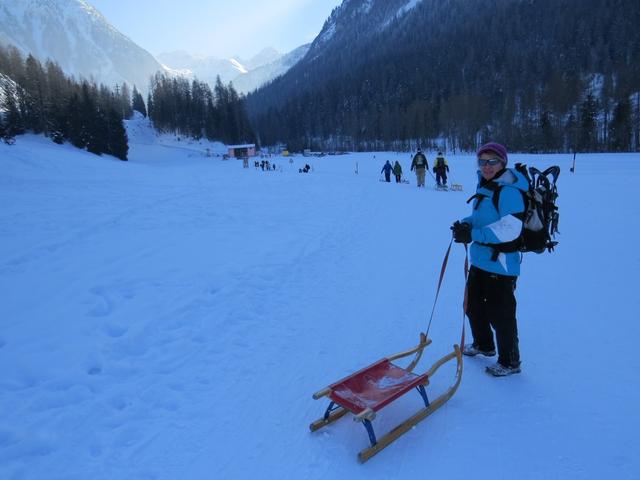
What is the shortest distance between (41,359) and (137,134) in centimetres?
8965

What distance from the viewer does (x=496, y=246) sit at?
125 inches

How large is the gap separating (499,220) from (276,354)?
258 centimetres

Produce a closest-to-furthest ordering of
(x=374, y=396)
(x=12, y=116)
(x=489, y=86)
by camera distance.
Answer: (x=374, y=396) → (x=12, y=116) → (x=489, y=86)

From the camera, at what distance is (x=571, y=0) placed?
298 ft

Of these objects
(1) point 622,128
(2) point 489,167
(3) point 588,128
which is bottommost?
(2) point 489,167

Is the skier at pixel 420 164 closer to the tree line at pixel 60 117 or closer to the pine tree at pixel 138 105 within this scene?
the tree line at pixel 60 117

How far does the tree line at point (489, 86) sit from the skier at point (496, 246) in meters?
55.4

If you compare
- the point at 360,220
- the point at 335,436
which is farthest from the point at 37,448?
the point at 360,220

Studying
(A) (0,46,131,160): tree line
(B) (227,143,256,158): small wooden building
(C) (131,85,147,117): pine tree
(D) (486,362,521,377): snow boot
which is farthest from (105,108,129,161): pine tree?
(D) (486,362,521,377): snow boot

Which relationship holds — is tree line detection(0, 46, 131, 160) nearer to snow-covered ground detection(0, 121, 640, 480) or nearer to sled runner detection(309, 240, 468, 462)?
snow-covered ground detection(0, 121, 640, 480)

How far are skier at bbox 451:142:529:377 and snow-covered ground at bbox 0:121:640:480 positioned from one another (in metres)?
0.42

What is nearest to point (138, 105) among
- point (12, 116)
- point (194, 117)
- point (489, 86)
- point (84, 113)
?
point (194, 117)

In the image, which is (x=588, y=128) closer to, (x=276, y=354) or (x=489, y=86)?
(x=489, y=86)

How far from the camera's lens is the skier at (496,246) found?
300cm
